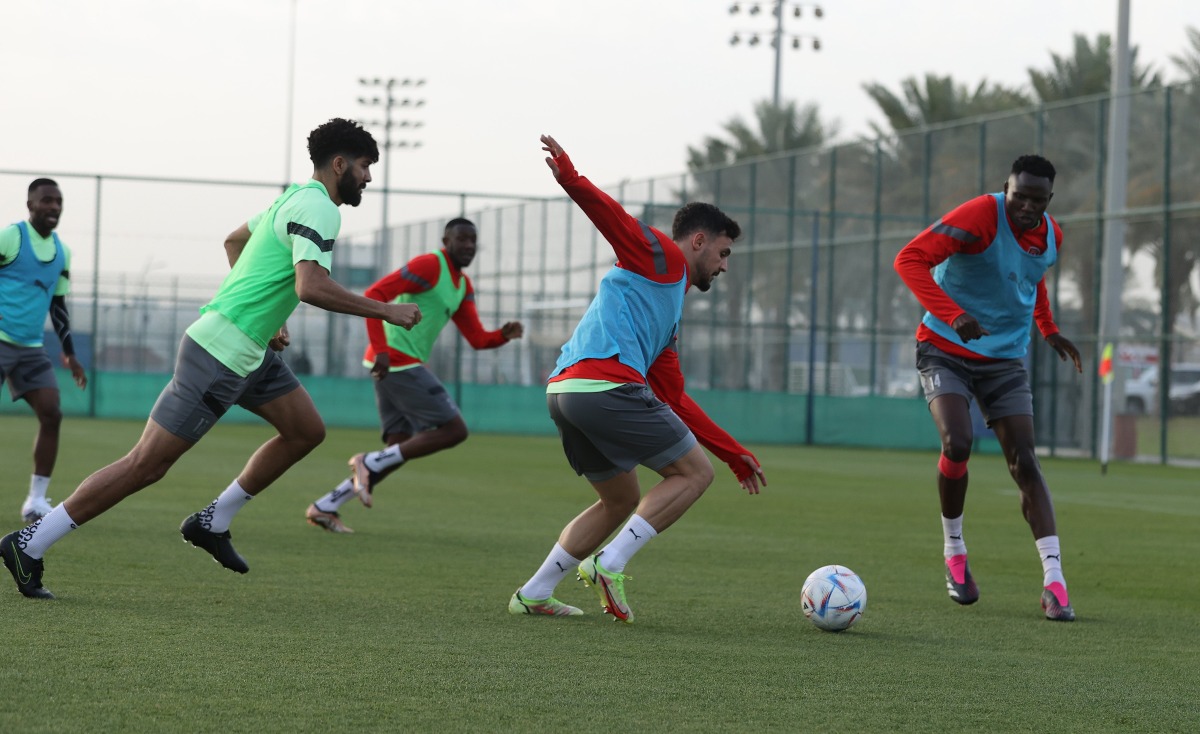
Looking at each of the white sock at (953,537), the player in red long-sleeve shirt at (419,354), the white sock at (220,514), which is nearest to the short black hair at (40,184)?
the player in red long-sleeve shirt at (419,354)

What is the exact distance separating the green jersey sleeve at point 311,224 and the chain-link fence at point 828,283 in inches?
822

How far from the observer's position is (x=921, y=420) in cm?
2900

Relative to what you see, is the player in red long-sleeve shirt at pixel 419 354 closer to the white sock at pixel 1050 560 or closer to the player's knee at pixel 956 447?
the player's knee at pixel 956 447

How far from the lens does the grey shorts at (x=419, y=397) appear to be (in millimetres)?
11195

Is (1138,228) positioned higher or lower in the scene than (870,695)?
higher

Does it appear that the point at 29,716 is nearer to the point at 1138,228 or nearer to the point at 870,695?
the point at 870,695

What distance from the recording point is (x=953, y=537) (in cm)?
789

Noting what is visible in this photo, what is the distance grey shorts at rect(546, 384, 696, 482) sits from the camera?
6484 mm

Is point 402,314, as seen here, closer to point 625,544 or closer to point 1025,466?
point 625,544

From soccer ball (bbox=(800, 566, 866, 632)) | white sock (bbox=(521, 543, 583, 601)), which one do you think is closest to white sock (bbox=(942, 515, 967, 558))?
soccer ball (bbox=(800, 566, 866, 632))

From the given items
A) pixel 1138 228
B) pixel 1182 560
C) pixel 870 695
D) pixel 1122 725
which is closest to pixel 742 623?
pixel 870 695

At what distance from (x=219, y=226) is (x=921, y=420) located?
13.0m

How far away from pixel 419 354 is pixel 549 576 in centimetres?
484

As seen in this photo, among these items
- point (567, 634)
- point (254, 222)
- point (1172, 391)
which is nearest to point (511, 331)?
point (254, 222)
